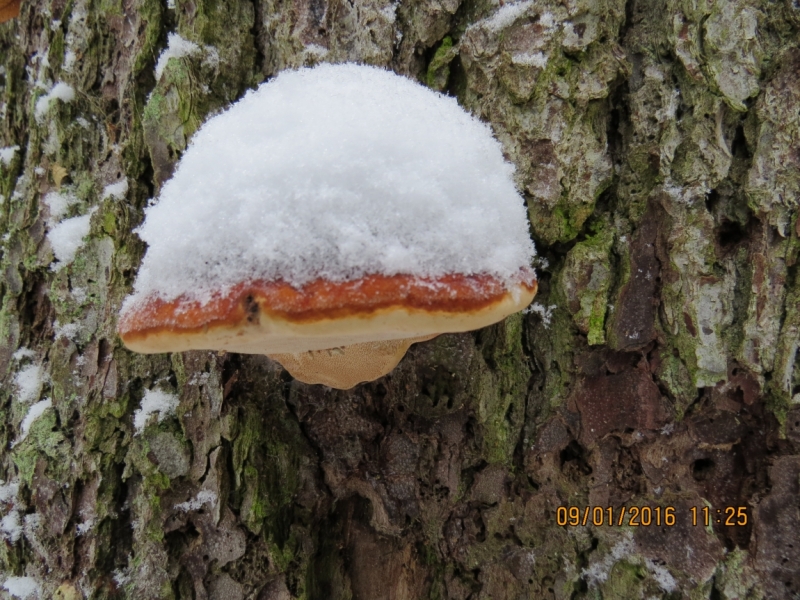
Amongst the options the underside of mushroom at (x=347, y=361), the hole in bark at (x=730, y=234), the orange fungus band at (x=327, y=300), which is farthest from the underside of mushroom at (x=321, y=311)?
the hole in bark at (x=730, y=234)

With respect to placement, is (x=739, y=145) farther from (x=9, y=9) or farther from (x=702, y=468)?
(x=9, y=9)

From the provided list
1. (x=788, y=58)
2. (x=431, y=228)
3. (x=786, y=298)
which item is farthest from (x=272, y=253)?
(x=788, y=58)

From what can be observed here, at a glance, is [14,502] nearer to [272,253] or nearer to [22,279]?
[22,279]

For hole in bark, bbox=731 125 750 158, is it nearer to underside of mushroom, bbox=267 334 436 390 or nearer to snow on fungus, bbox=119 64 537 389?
snow on fungus, bbox=119 64 537 389
